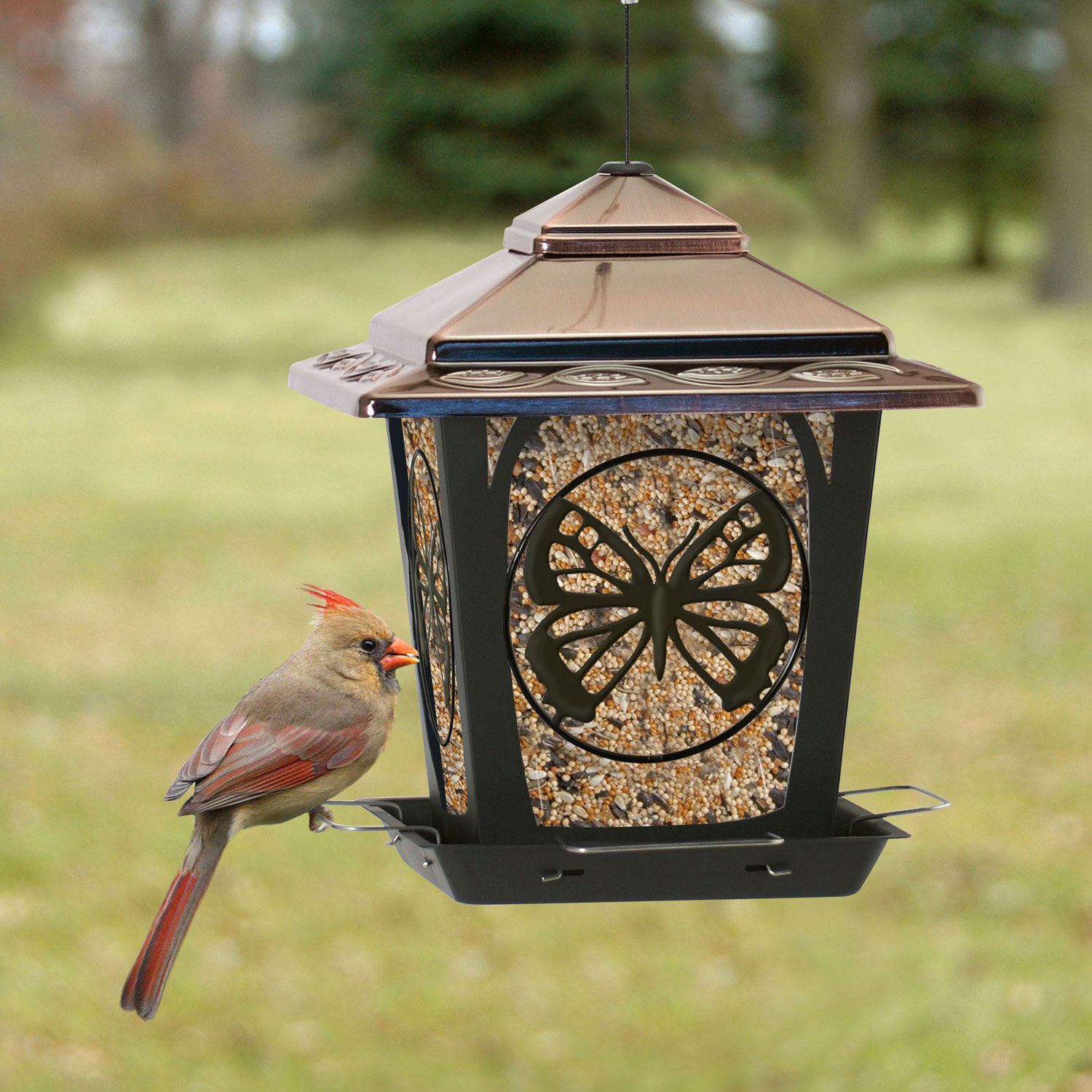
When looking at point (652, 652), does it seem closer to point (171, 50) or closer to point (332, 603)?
point (332, 603)

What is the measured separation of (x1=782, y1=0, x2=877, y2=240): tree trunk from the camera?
19328 millimetres

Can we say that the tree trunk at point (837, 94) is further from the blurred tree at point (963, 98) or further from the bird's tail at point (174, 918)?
the bird's tail at point (174, 918)

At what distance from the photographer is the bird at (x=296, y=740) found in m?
2.52

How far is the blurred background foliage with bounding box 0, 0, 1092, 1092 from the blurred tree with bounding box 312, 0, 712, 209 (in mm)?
49

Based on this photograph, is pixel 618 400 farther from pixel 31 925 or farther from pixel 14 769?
pixel 14 769

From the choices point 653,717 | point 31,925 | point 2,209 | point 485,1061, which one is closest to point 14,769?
point 31,925

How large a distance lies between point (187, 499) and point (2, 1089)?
743 centimetres

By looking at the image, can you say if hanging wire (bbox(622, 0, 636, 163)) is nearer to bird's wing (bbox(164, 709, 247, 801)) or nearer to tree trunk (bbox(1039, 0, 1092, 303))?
bird's wing (bbox(164, 709, 247, 801))

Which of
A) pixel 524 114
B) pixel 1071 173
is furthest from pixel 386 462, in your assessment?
pixel 1071 173

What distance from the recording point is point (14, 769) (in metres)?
8.71

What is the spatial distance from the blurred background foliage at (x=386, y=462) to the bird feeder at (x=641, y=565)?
189 inches

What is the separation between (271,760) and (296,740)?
5 centimetres

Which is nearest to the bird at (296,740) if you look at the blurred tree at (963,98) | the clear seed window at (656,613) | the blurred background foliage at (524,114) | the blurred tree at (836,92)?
the clear seed window at (656,613)

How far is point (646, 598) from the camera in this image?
8.16 ft
